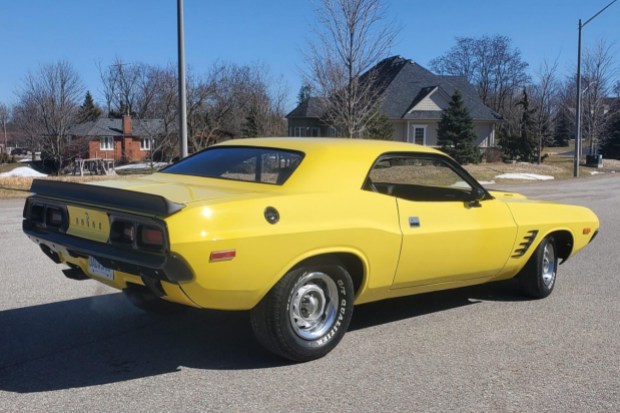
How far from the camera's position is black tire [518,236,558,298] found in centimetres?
592

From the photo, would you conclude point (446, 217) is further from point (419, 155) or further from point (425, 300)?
point (425, 300)

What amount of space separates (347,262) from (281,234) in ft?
2.45

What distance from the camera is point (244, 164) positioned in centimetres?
488

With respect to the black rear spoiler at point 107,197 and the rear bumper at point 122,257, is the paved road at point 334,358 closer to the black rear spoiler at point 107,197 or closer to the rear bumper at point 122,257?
the rear bumper at point 122,257

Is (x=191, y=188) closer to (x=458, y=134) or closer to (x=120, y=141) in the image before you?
(x=458, y=134)

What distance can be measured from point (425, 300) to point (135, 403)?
333 cm

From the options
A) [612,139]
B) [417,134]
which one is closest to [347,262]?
[417,134]

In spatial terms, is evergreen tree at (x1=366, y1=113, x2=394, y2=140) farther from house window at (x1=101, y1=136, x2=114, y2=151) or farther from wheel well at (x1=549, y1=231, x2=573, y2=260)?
house window at (x1=101, y1=136, x2=114, y2=151)

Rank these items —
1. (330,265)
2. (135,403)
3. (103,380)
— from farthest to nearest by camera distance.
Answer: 1. (330,265)
2. (103,380)
3. (135,403)

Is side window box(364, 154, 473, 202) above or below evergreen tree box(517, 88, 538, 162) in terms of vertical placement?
below

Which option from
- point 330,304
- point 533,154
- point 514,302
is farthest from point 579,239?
point 533,154

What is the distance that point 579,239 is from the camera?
6.33m

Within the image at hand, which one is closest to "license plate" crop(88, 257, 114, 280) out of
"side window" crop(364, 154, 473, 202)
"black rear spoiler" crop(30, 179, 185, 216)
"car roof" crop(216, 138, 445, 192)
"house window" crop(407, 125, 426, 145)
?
"black rear spoiler" crop(30, 179, 185, 216)

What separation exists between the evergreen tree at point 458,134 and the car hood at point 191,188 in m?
34.4
